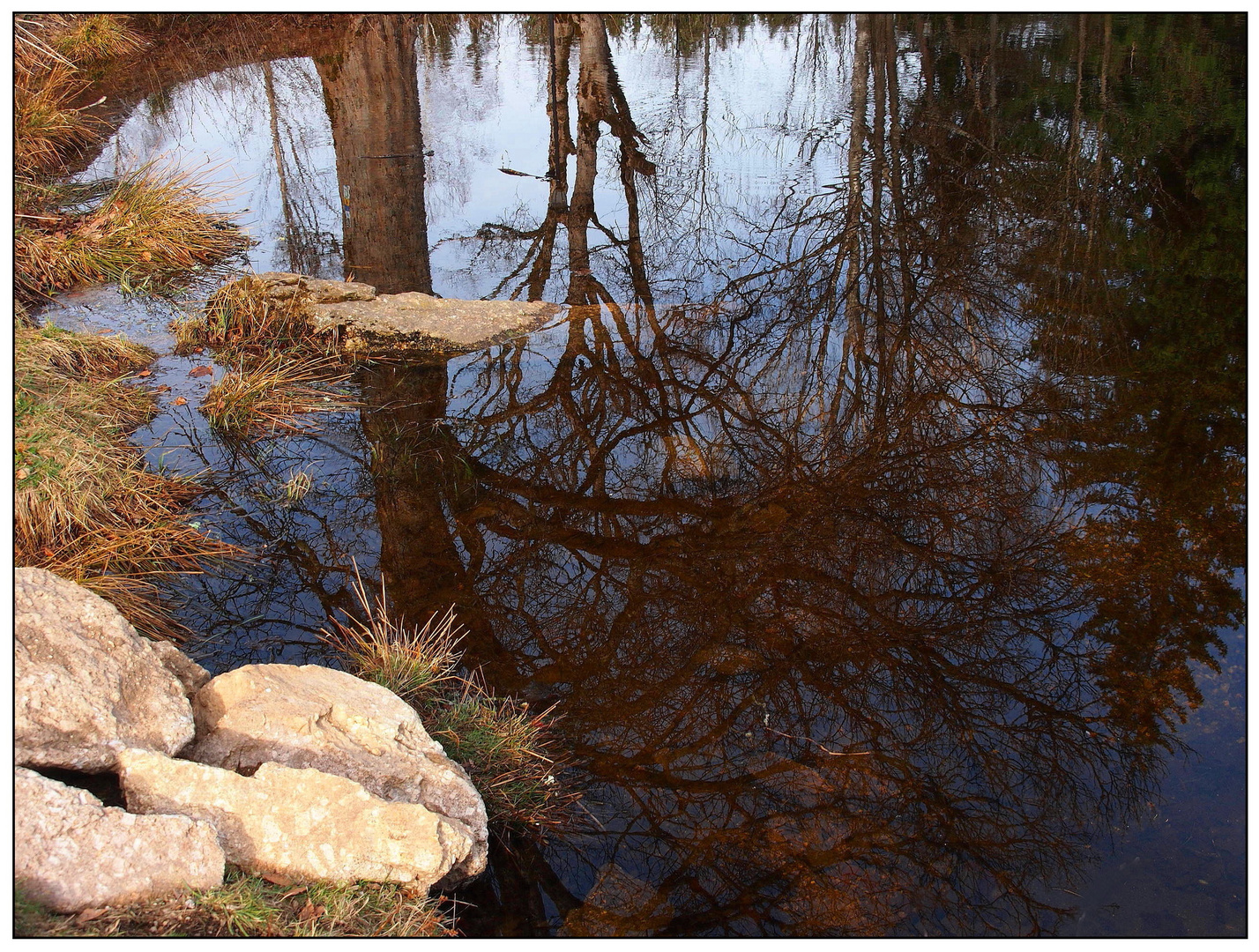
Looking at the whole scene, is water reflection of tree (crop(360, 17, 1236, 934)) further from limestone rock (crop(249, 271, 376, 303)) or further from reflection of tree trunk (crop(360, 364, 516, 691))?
limestone rock (crop(249, 271, 376, 303))

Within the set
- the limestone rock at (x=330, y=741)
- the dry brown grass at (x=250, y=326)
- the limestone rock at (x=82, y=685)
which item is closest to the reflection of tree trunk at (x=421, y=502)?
the dry brown grass at (x=250, y=326)

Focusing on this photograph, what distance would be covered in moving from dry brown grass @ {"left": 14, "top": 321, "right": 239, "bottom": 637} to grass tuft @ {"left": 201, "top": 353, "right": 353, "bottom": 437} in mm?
568

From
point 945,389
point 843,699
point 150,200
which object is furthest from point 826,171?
point 843,699

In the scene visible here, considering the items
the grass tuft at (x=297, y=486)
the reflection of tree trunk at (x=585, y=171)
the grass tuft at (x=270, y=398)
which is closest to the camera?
the grass tuft at (x=297, y=486)

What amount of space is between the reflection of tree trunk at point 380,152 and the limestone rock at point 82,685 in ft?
16.0

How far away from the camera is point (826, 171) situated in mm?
8828

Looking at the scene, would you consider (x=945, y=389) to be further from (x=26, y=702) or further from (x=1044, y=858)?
(x=26, y=702)

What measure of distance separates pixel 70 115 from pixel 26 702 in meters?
8.69

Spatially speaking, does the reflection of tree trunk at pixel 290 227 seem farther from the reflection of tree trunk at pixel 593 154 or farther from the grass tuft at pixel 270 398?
the reflection of tree trunk at pixel 593 154

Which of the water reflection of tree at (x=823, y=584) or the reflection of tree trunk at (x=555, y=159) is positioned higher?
the reflection of tree trunk at (x=555, y=159)

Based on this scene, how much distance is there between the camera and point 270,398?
5.56 m

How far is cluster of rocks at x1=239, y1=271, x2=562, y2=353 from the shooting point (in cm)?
632

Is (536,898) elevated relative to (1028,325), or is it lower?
lower

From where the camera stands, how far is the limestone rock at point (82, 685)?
2506mm
